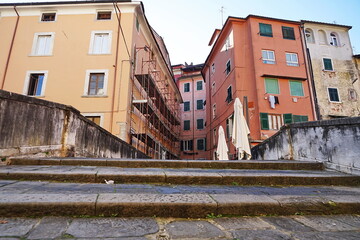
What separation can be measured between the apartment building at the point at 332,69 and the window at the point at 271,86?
3.82 metres

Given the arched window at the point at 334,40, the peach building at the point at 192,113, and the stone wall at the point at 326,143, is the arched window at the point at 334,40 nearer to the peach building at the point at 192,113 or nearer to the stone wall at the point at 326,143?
the peach building at the point at 192,113

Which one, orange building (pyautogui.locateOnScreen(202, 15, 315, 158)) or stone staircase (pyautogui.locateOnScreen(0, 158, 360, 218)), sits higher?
orange building (pyautogui.locateOnScreen(202, 15, 315, 158))

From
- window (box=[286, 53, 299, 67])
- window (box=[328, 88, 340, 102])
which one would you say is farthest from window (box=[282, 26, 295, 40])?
window (box=[328, 88, 340, 102])

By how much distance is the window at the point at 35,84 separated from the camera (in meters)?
15.6

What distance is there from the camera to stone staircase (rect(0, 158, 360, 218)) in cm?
209

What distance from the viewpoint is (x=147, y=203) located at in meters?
2.16

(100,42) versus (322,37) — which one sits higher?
(322,37)

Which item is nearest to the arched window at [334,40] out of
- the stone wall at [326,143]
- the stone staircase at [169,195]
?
the stone wall at [326,143]

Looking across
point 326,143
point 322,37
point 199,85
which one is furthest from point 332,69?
point 326,143

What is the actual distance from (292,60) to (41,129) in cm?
2030

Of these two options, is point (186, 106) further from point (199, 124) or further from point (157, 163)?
point (157, 163)

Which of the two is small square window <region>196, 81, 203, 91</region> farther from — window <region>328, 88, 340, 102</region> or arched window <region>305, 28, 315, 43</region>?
window <region>328, 88, 340, 102</region>

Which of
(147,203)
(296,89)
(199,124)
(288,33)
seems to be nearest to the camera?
(147,203)

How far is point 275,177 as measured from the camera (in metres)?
3.49
